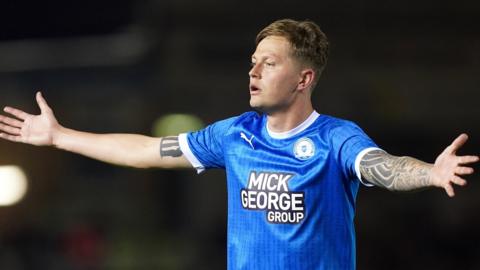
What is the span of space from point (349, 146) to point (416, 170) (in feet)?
1.55

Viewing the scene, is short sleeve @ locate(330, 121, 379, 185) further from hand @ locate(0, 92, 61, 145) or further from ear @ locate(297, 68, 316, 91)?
hand @ locate(0, 92, 61, 145)

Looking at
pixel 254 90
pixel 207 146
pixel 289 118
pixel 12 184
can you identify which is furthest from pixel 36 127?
pixel 12 184

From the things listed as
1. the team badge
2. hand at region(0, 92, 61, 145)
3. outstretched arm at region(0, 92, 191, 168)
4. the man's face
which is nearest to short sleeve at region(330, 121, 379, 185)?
the team badge

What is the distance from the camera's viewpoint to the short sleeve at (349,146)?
4.67 meters

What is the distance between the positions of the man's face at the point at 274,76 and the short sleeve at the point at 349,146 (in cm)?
33

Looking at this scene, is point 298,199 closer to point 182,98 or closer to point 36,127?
point 36,127

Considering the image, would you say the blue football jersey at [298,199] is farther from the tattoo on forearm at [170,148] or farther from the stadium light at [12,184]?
the stadium light at [12,184]

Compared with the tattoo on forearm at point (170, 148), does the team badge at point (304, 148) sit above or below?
below

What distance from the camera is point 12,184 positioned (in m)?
12.2

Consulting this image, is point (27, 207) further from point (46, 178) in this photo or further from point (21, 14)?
point (21, 14)

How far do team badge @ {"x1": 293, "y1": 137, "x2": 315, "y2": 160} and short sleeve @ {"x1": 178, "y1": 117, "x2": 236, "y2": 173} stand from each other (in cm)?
49

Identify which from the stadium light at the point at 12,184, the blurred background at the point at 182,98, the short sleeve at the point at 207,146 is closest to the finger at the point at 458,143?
the short sleeve at the point at 207,146

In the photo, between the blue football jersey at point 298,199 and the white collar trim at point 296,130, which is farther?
the white collar trim at point 296,130

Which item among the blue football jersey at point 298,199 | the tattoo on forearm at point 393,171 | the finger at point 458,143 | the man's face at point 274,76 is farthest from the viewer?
the man's face at point 274,76
